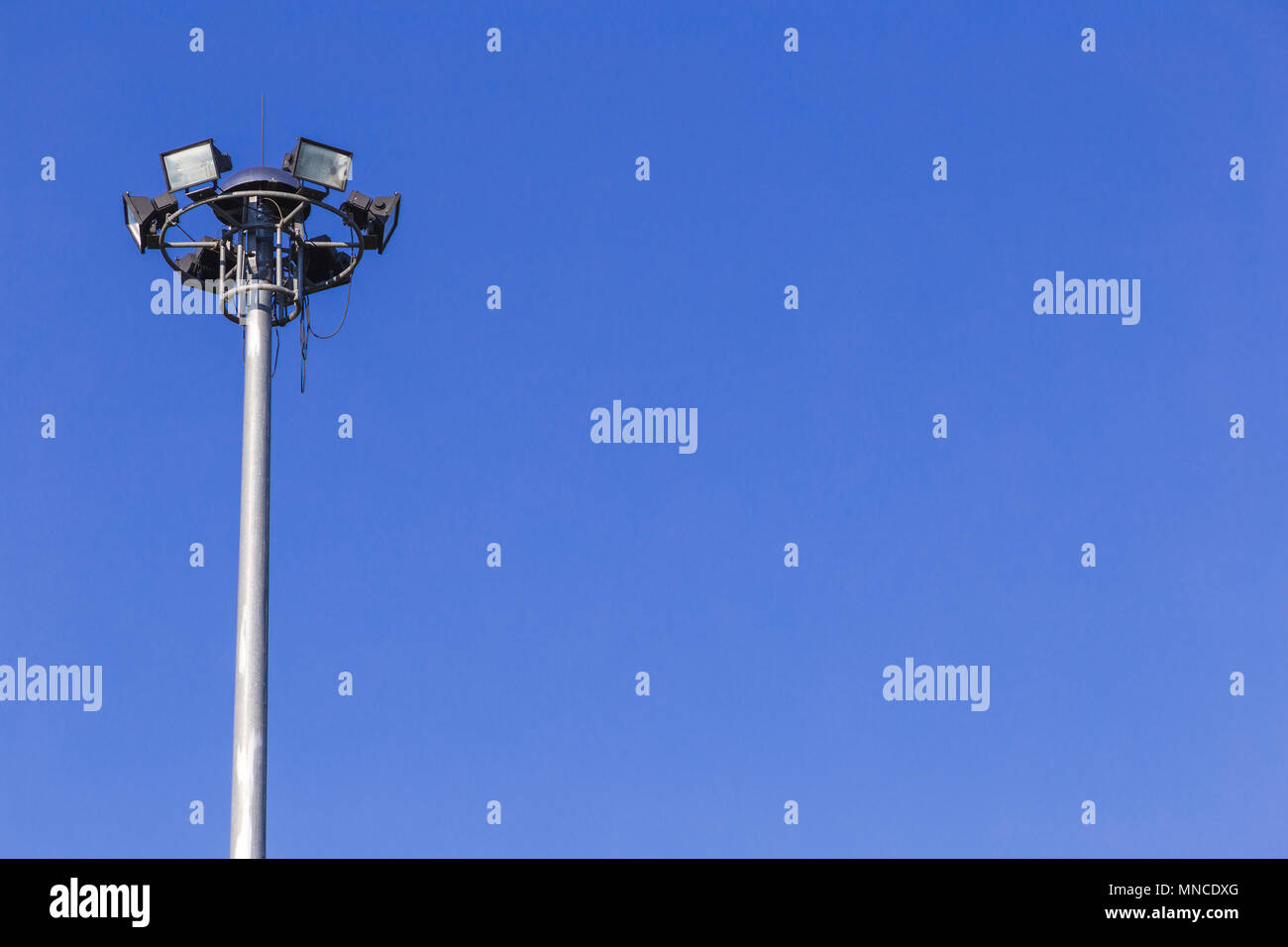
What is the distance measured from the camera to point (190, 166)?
Answer: 1864 cm

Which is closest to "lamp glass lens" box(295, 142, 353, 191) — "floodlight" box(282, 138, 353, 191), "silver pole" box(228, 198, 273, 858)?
"floodlight" box(282, 138, 353, 191)

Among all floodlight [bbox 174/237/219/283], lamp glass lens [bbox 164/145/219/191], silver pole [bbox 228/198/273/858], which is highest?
lamp glass lens [bbox 164/145/219/191]

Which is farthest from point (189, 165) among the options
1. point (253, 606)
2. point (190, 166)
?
point (253, 606)

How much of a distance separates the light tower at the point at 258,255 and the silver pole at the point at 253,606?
12 mm

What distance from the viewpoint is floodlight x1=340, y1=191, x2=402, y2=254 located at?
19156 mm

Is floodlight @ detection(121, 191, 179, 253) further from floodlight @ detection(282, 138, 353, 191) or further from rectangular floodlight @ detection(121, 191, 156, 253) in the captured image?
floodlight @ detection(282, 138, 353, 191)

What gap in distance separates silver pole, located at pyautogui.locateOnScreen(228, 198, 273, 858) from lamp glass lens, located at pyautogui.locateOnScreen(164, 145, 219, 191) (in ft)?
5.34
